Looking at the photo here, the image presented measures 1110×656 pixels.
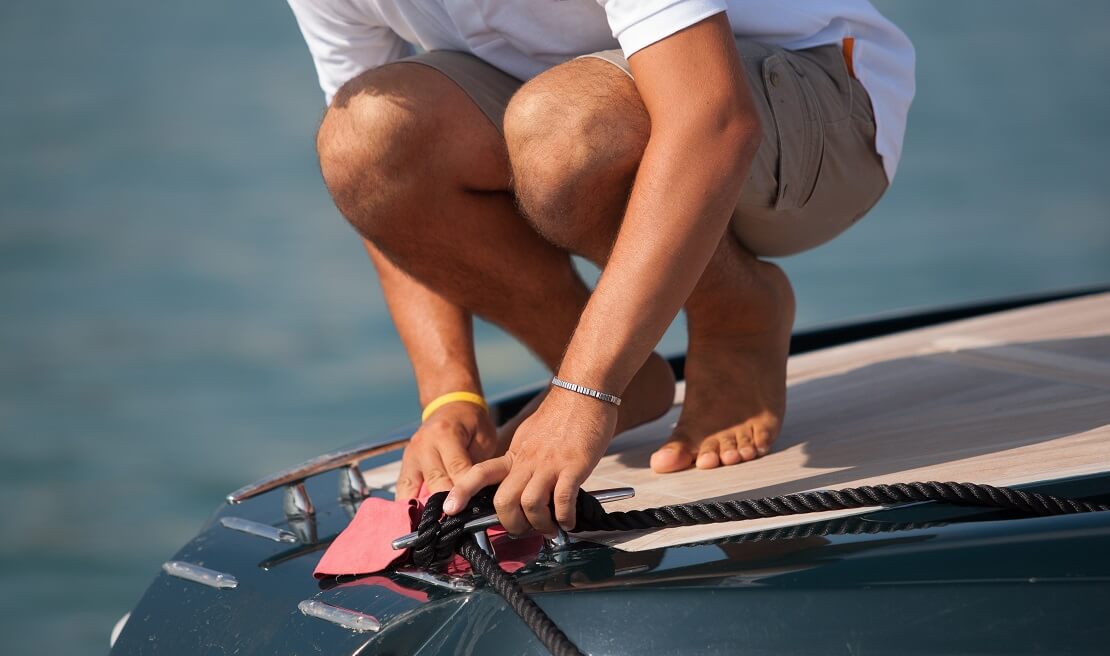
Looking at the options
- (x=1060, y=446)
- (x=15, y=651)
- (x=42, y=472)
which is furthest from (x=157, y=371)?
(x=1060, y=446)

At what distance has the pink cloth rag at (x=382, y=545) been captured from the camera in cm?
118

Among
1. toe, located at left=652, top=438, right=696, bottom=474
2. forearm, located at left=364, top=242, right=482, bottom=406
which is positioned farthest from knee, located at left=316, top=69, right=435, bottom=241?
toe, located at left=652, top=438, right=696, bottom=474

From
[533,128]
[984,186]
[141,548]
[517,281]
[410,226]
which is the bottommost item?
[984,186]

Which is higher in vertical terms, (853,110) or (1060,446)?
(853,110)

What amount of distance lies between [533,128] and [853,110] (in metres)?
0.50

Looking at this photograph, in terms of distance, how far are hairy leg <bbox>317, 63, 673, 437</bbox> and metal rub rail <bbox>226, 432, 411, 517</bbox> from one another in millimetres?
237

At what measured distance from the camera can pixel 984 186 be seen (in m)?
9.02

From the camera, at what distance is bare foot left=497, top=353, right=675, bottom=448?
168 centimetres

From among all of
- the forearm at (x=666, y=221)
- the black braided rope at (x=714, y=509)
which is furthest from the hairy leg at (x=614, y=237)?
the black braided rope at (x=714, y=509)

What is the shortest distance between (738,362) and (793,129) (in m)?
0.29

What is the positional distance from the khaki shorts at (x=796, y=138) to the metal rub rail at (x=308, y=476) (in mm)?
455

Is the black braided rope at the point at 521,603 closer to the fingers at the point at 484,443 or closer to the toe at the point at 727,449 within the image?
the fingers at the point at 484,443

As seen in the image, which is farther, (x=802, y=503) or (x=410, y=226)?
(x=410, y=226)

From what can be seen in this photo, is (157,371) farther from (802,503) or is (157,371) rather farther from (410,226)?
(802,503)
